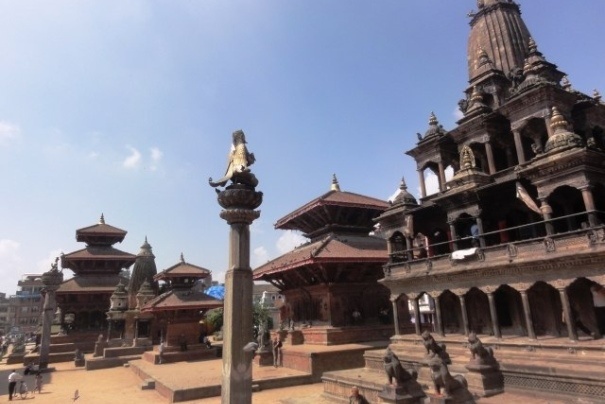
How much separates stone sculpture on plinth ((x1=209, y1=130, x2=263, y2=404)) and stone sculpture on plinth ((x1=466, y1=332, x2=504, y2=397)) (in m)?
10.3

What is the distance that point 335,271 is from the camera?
88.3 feet

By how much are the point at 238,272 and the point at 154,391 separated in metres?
18.7

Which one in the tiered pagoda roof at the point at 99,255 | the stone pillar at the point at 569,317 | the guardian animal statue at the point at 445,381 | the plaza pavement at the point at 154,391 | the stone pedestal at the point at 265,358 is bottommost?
the plaza pavement at the point at 154,391

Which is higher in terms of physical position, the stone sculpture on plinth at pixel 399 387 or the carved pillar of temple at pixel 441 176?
the carved pillar of temple at pixel 441 176

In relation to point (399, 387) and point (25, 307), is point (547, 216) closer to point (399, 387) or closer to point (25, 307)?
point (399, 387)

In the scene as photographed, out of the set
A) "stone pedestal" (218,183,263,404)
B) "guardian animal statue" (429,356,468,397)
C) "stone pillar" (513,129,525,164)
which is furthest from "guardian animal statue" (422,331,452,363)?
"stone pillar" (513,129,525,164)

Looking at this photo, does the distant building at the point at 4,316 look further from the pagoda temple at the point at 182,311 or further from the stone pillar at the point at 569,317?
the stone pillar at the point at 569,317

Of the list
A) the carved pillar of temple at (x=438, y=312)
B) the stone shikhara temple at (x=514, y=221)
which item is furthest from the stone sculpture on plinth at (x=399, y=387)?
the carved pillar of temple at (x=438, y=312)

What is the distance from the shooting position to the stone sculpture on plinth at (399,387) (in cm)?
1282

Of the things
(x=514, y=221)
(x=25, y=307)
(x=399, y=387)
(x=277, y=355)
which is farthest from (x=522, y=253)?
(x=25, y=307)

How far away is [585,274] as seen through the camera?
47.6 feet

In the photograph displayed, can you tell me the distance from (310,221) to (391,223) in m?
9.24

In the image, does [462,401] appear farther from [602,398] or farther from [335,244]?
[335,244]

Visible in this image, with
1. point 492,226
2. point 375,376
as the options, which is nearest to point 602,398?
point 375,376
